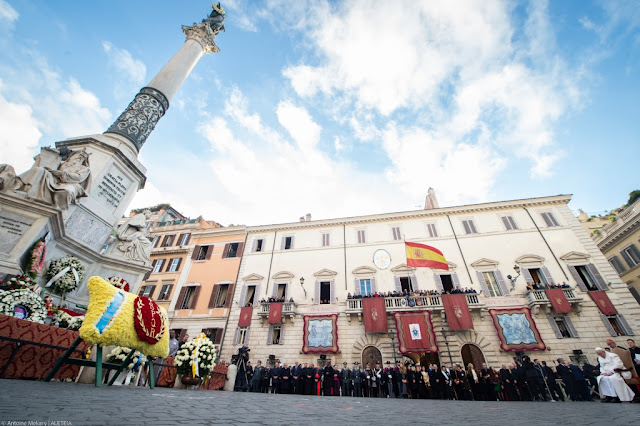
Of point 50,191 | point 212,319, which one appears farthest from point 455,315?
point 50,191

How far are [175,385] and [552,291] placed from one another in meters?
19.6

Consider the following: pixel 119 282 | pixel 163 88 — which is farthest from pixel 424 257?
pixel 163 88

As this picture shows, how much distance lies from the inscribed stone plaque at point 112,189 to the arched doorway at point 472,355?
18743mm

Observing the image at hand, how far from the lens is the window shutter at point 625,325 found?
1486 centimetres

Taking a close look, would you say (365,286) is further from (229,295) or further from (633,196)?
(633,196)

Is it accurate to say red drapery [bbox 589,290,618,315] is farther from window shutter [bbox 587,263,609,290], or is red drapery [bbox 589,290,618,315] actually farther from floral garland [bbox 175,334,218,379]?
floral garland [bbox 175,334,218,379]

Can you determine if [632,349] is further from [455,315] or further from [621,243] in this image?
[621,243]

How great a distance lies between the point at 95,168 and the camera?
9016 mm

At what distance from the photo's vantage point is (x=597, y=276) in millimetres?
16859

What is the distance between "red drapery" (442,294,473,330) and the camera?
16125mm

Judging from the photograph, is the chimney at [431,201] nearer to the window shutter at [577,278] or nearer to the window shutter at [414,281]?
the window shutter at [414,281]

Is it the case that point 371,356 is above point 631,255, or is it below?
below

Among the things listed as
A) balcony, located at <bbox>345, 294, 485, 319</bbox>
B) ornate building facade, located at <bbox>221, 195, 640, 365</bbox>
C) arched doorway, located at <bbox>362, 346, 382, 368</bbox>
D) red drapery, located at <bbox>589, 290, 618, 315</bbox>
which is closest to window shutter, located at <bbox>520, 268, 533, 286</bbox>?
ornate building facade, located at <bbox>221, 195, 640, 365</bbox>

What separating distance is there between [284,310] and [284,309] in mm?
89
